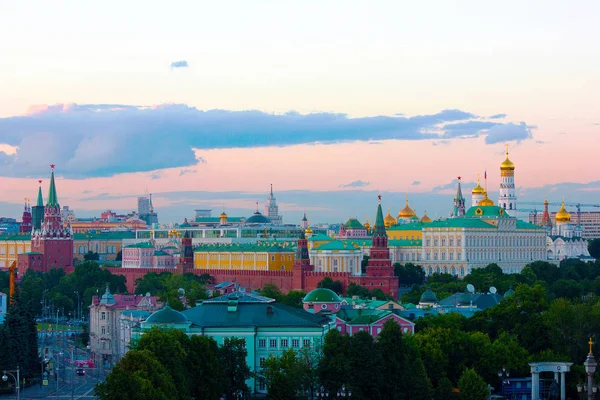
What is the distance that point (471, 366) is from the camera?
2628 inches

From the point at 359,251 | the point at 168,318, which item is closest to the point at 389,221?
the point at 359,251

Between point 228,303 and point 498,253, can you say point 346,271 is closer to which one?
point 498,253

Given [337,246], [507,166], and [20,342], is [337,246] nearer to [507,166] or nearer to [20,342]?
[507,166]

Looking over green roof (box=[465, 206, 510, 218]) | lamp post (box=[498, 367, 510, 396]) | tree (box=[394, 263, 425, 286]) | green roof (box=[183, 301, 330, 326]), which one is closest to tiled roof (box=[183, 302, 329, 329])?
green roof (box=[183, 301, 330, 326])

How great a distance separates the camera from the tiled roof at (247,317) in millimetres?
67438

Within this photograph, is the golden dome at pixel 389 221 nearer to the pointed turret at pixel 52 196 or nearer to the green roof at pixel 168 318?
the pointed turret at pixel 52 196

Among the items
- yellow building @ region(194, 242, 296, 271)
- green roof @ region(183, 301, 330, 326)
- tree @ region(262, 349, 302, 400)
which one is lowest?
tree @ region(262, 349, 302, 400)

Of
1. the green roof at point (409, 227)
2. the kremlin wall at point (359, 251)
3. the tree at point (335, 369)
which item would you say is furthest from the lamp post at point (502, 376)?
the green roof at point (409, 227)

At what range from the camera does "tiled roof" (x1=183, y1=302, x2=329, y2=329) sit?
67.4 meters

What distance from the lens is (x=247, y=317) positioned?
224 ft

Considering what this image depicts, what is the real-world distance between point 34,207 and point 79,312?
80.3 meters

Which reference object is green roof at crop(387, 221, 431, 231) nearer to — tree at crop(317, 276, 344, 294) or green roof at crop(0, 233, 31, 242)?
tree at crop(317, 276, 344, 294)

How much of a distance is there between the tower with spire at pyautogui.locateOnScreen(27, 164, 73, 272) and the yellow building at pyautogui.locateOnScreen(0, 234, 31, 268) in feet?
54.8

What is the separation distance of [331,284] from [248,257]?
1195 inches
